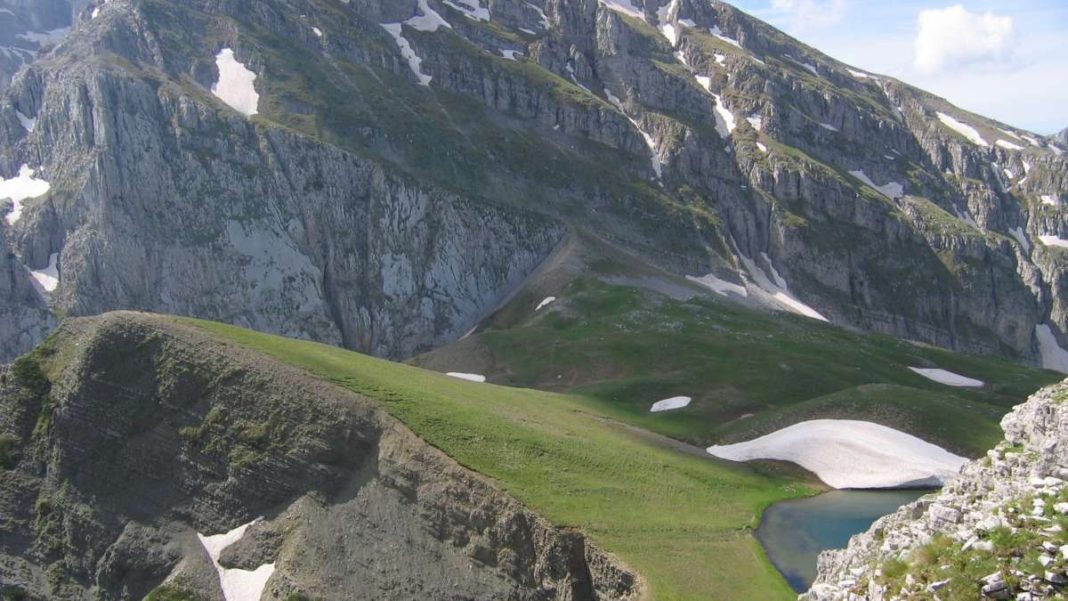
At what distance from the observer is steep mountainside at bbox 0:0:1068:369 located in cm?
12162

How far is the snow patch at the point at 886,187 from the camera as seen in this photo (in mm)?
193375

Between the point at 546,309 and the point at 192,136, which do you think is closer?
the point at 546,309

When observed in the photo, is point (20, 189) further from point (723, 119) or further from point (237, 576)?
point (723, 119)

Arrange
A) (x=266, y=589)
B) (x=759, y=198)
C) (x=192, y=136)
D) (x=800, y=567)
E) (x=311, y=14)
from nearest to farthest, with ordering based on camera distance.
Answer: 1. (x=800, y=567)
2. (x=266, y=589)
3. (x=192, y=136)
4. (x=311, y=14)
5. (x=759, y=198)

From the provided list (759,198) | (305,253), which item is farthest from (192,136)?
(759,198)

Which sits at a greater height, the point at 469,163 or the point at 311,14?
the point at 311,14

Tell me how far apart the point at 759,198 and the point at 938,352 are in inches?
2741

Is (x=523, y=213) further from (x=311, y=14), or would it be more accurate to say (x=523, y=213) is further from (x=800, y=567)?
(x=800, y=567)

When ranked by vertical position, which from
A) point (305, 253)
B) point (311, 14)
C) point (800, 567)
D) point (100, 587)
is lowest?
point (100, 587)

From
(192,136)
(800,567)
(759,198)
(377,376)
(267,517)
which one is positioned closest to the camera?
(800,567)

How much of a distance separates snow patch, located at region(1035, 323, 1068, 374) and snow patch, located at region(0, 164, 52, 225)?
7941 inches

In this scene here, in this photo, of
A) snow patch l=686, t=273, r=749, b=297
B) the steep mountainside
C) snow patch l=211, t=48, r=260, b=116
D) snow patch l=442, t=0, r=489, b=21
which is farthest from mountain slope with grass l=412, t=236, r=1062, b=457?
snow patch l=442, t=0, r=489, b=21

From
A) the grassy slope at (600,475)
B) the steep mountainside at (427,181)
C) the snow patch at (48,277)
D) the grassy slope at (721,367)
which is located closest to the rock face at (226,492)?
the grassy slope at (600,475)

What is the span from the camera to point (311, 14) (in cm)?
15500
